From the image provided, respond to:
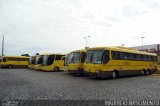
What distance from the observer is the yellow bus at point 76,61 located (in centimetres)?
2303

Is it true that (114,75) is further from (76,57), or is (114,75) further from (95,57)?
(76,57)

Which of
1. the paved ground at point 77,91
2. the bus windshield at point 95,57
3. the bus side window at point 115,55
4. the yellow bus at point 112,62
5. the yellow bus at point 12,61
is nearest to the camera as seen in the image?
the paved ground at point 77,91

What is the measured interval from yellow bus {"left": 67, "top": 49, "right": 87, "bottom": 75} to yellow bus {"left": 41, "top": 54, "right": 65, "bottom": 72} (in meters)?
8.01

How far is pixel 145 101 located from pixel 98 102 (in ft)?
6.35

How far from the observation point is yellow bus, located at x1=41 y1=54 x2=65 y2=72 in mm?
32219

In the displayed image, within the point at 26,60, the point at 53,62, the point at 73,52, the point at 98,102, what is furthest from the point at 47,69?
the point at 98,102

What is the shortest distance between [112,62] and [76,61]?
4.66 metres

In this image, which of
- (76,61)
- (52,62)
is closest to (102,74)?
(76,61)

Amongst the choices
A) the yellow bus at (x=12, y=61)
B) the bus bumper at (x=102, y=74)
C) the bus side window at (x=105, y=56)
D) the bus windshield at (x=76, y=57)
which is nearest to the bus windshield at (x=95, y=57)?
the bus side window at (x=105, y=56)

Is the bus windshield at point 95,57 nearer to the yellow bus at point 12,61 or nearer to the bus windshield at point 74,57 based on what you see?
the bus windshield at point 74,57

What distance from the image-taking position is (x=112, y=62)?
65.8 feet

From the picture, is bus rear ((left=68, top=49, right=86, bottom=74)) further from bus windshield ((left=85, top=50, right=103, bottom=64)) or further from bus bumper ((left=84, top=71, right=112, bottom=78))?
bus bumper ((left=84, top=71, right=112, bottom=78))

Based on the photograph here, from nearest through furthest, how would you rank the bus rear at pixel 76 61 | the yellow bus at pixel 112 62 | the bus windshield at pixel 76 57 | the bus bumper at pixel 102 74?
the bus bumper at pixel 102 74, the yellow bus at pixel 112 62, the bus rear at pixel 76 61, the bus windshield at pixel 76 57

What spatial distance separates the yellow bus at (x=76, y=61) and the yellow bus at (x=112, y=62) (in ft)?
9.07
